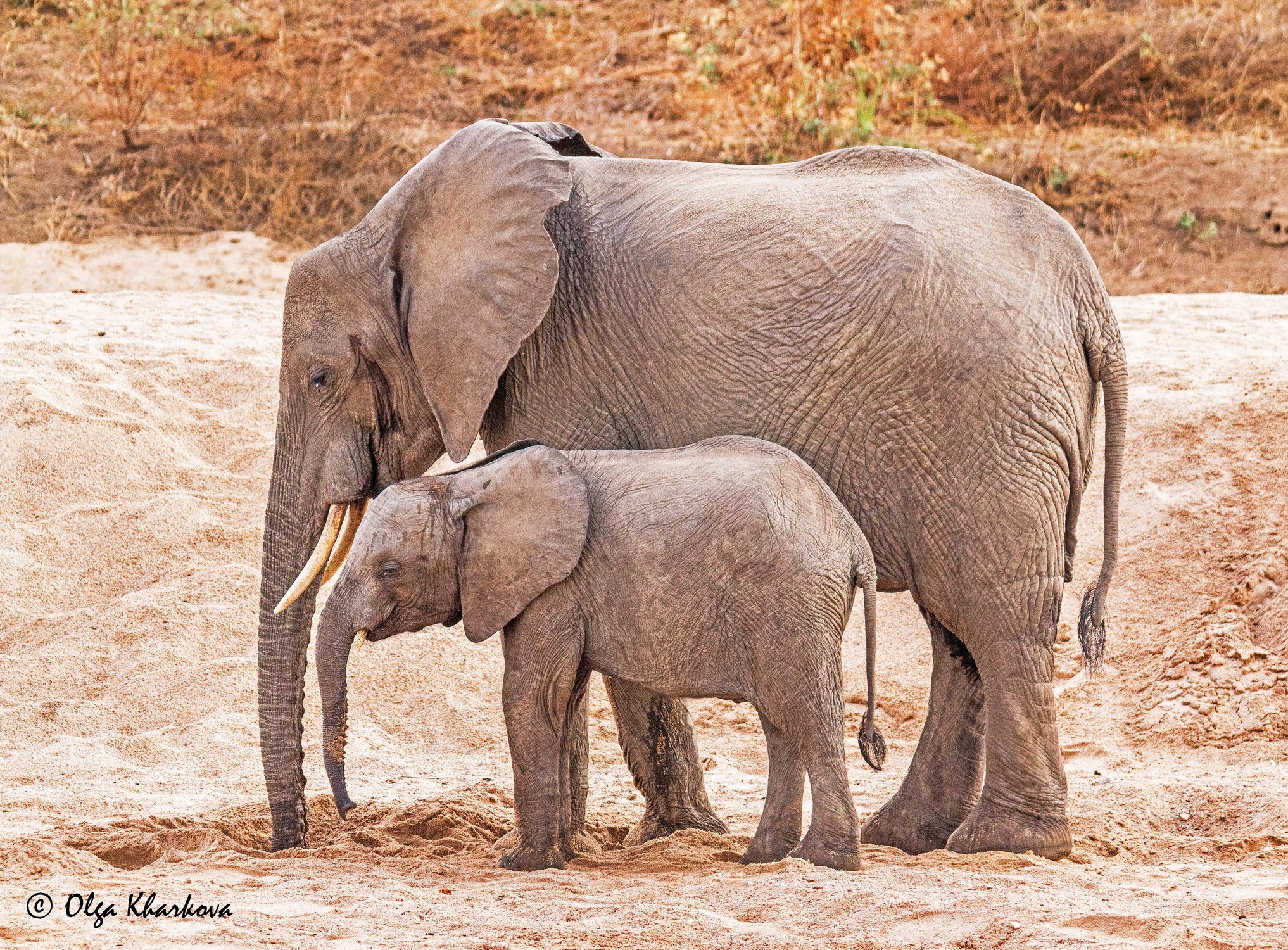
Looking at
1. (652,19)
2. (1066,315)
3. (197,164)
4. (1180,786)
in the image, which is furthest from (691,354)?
(652,19)

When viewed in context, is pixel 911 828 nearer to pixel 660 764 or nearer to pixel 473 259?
pixel 660 764

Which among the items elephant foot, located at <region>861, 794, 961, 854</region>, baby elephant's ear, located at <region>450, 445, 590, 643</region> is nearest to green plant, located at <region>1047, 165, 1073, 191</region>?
elephant foot, located at <region>861, 794, 961, 854</region>

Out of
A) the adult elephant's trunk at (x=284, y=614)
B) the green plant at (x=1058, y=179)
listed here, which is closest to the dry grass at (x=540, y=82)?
the green plant at (x=1058, y=179)

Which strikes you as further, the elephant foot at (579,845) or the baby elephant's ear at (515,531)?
the elephant foot at (579,845)

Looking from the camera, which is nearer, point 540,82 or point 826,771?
point 826,771

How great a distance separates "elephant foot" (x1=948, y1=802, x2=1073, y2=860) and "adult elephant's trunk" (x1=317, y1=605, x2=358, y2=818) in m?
1.95

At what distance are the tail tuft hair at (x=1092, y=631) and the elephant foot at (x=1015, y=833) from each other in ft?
2.00

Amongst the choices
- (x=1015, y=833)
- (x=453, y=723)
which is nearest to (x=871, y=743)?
(x=1015, y=833)

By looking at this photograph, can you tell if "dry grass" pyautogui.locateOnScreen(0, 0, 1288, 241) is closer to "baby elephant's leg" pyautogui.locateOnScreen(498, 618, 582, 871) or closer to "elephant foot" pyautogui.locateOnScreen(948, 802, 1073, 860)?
"baby elephant's leg" pyautogui.locateOnScreen(498, 618, 582, 871)

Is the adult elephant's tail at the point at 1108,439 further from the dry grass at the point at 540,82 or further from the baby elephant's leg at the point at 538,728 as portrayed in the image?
the dry grass at the point at 540,82

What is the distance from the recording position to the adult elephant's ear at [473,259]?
214 inches

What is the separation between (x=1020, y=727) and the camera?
5.33 m

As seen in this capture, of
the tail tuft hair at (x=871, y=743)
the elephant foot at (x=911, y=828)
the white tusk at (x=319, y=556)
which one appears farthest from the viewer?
the elephant foot at (x=911, y=828)

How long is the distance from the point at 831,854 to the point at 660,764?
105cm
